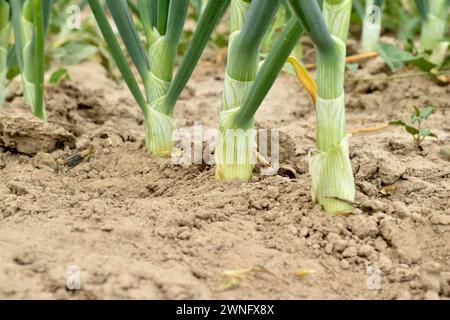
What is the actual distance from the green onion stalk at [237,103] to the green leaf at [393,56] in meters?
1.12

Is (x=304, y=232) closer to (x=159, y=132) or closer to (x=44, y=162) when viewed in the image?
(x=159, y=132)

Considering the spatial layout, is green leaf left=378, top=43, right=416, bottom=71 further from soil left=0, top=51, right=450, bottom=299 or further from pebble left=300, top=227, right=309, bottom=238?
pebble left=300, top=227, right=309, bottom=238

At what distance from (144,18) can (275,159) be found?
52 cm

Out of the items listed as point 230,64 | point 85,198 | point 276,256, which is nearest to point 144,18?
point 230,64

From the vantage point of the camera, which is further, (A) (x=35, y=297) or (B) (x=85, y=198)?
(B) (x=85, y=198)

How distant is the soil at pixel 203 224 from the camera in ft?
5.19

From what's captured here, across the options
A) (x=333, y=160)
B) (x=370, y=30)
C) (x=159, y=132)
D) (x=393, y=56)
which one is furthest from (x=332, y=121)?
(x=370, y=30)

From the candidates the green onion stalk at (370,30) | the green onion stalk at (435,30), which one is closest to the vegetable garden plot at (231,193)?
the green onion stalk at (435,30)

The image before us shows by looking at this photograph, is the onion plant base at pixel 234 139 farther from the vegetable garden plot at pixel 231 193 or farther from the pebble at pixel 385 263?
the pebble at pixel 385 263

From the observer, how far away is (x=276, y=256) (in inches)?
66.2

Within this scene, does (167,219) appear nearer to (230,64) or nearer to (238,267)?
(238,267)

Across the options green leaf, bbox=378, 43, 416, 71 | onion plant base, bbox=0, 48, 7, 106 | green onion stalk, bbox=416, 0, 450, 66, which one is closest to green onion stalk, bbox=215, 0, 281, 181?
onion plant base, bbox=0, 48, 7, 106

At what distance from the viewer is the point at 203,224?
182 centimetres

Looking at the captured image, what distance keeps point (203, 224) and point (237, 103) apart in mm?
350
